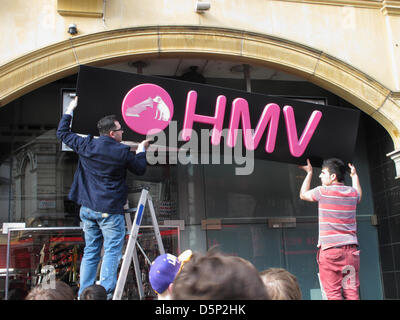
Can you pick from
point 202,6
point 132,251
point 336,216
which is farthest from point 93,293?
point 202,6

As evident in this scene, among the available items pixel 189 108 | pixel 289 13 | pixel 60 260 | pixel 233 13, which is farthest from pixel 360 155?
pixel 60 260

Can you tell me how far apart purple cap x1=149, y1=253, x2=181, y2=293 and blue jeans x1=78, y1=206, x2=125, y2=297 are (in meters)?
1.00

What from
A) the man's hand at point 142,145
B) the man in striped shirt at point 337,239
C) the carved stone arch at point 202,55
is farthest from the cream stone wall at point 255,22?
the man in striped shirt at point 337,239

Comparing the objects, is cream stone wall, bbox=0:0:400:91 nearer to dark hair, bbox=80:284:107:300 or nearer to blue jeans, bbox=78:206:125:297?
blue jeans, bbox=78:206:125:297

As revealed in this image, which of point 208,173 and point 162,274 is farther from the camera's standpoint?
point 208,173

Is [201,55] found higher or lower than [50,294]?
higher

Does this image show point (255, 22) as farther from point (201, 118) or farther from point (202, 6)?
point (201, 118)

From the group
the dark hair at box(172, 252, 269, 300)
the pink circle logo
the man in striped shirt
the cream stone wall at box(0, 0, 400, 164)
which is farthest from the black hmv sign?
the dark hair at box(172, 252, 269, 300)

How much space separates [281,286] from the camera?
2.42 m

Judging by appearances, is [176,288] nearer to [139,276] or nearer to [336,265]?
[139,276]

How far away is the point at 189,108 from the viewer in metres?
4.94

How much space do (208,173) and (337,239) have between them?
297 cm

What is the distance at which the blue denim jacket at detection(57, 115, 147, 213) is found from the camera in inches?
153

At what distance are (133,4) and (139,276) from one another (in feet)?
11.0
